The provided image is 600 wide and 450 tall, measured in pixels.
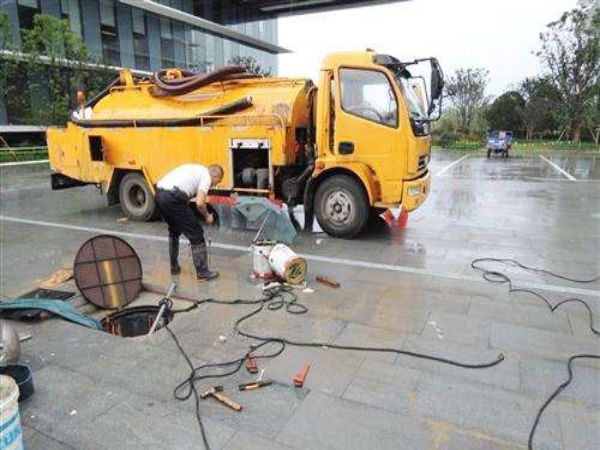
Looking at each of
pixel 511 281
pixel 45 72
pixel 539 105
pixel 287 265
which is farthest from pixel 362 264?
pixel 539 105

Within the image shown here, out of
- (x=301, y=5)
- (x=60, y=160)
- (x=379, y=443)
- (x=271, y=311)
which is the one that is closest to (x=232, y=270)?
(x=271, y=311)

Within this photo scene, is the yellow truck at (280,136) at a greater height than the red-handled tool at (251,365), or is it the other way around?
the yellow truck at (280,136)

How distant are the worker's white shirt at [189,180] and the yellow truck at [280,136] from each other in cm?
222

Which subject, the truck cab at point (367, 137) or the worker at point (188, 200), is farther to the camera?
the truck cab at point (367, 137)

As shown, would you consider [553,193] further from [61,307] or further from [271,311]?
[61,307]

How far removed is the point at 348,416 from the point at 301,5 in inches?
1576

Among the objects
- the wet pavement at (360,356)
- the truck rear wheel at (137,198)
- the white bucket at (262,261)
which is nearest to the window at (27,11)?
the truck rear wheel at (137,198)

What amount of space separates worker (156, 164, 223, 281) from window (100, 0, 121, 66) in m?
25.5

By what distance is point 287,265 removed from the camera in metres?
5.21

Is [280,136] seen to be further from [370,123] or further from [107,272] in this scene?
[107,272]

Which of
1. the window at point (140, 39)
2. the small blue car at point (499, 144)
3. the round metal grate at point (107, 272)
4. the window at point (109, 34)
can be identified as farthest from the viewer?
the window at point (140, 39)

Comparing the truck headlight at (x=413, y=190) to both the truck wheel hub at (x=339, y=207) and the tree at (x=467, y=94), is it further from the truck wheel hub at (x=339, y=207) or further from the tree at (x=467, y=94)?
the tree at (x=467, y=94)

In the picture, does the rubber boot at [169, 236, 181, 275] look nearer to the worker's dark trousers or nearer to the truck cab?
the worker's dark trousers

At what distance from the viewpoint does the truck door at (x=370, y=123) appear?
700 cm
